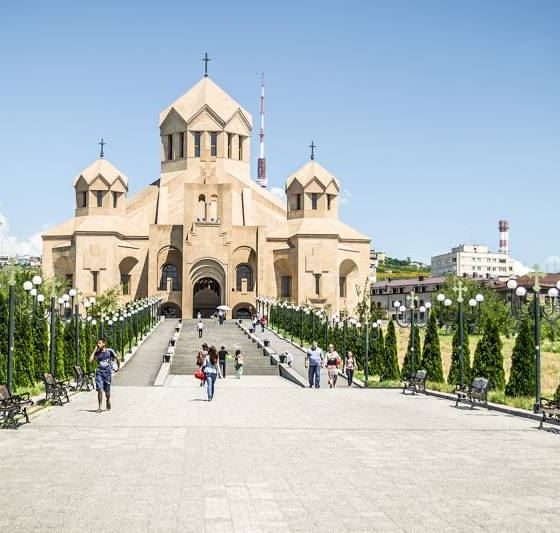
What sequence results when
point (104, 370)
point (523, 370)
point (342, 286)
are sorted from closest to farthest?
point (104, 370) → point (523, 370) → point (342, 286)

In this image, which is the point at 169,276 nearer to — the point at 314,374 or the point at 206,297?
the point at 206,297

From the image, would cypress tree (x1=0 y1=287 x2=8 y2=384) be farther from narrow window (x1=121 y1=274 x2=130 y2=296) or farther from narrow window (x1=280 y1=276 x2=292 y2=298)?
narrow window (x1=280 y1=276 x2=292 y2=298)

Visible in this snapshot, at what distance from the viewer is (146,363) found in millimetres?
31656

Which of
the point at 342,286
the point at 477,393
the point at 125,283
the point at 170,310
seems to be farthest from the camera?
→ the point at 342,286

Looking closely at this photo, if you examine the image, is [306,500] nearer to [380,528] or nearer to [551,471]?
[380,528]

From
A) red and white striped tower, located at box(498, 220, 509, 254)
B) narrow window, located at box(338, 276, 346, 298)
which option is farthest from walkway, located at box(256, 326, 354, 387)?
red and white striped tower, located at box(498, 220, 509, 254)

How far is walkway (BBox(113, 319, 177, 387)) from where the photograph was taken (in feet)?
86.8

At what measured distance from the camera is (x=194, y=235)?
58.6 meters

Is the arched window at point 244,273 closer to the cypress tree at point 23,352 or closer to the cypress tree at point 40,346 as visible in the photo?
the cypress tree at point 40,346

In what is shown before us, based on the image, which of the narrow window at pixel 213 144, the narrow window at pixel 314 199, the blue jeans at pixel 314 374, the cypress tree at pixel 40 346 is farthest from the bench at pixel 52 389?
the narrow window at pixel 213 144

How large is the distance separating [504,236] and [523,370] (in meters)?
117

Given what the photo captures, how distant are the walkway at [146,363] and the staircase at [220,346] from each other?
2.32 ft

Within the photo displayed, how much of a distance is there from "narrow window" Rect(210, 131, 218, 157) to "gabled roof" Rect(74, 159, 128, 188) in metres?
6.91

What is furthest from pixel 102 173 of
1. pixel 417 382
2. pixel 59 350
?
pixel 417 382
